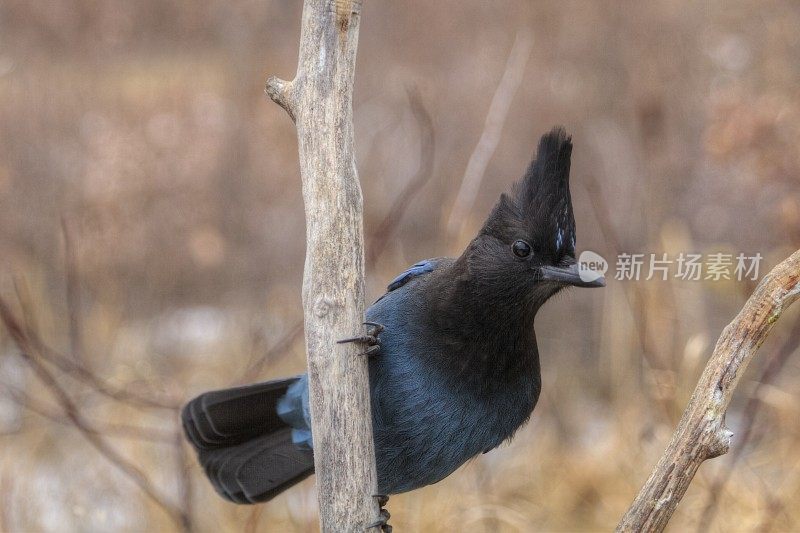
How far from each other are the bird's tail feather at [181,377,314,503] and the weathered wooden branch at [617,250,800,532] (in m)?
1.38

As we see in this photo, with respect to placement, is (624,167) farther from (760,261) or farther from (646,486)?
(646,486)

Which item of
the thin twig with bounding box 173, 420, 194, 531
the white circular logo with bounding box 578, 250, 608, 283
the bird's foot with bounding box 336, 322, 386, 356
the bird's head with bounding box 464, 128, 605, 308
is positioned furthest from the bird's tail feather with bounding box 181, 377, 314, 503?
the white circular logo with bounding box 578, 250, 608, 283

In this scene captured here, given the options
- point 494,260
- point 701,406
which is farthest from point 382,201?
point 701,406

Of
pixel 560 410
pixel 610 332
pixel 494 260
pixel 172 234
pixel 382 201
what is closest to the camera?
pixel 494 260

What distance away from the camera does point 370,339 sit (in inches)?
117

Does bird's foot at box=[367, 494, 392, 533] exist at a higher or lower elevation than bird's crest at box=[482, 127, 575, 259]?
lower

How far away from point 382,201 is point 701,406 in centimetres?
479

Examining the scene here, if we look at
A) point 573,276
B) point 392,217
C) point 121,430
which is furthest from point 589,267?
point 121,430

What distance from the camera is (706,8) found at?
770 centimetres

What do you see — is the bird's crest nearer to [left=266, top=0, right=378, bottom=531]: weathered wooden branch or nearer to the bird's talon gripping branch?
[left=266, top=0, right=378, bottom=531]: weathered wooden branch

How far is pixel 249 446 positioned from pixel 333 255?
1.20 m

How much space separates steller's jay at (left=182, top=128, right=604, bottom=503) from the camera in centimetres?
308

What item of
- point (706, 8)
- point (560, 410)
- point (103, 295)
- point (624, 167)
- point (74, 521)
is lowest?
point (74, 521)

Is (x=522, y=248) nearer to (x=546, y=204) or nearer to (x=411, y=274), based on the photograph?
(x=546, y=204)
